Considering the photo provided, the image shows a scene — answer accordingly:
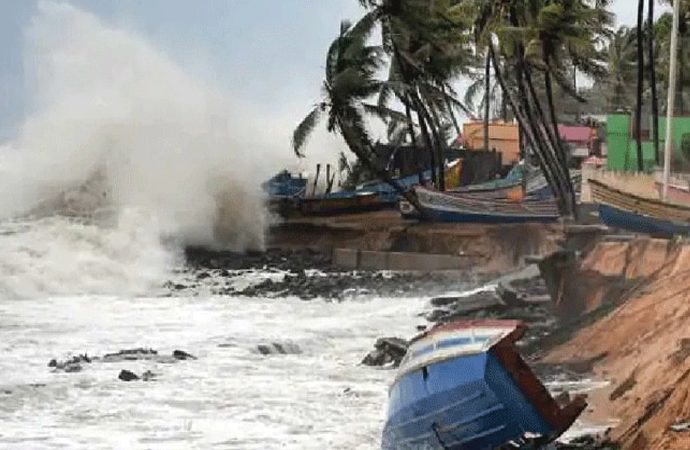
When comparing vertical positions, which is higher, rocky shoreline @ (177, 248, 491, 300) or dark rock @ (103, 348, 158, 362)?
dark rock @ (103, 348, 158, 362)

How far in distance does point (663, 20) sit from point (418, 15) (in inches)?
384

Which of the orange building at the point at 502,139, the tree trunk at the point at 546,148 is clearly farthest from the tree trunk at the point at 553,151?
the orange building at the point at 502,139

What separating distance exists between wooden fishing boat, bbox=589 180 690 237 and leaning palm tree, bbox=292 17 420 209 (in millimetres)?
10914

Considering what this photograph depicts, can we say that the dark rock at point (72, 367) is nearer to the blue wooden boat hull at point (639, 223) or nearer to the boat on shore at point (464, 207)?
the blue wooden boat hull at point (639, 223)

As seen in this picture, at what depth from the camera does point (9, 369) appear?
1741cm

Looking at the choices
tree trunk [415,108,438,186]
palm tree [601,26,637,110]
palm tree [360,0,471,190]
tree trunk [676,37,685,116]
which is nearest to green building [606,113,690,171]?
tree trunk [676,37,685,116]

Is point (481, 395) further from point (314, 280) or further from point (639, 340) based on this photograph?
point (314, 280)

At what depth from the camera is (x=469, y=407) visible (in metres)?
9.17

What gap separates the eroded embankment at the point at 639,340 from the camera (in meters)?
9.88

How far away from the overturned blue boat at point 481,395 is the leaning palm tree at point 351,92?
78.6 ft

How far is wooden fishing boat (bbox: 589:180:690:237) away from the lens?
21.4 metres

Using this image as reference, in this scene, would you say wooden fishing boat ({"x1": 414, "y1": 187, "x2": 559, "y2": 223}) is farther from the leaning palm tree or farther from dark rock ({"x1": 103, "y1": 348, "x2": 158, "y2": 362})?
dark rock ({"x1": 103, "y1": 348, "x2": 158, "y2": 362})

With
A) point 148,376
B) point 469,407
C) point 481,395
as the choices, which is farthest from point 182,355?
point 481,395

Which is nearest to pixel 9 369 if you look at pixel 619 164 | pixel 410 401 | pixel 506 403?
pixel 410 401
